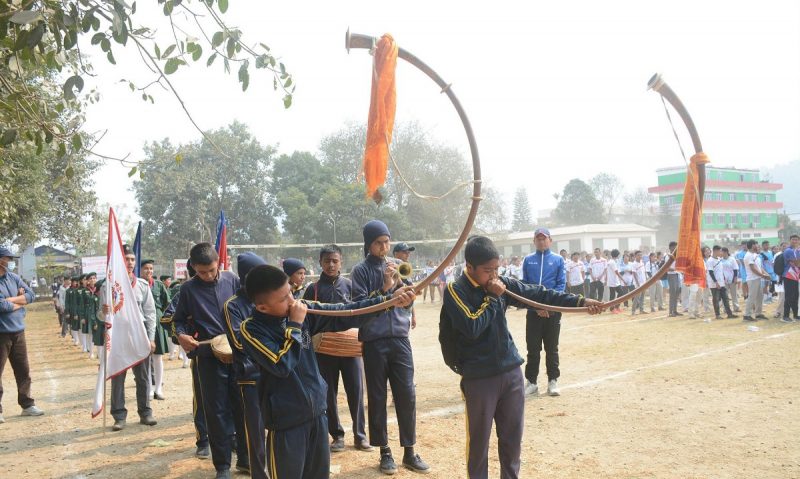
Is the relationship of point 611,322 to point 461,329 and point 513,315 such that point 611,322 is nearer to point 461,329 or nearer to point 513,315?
point 513,315

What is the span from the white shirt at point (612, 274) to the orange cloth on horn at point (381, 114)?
17.5 metres

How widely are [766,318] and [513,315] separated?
28.0 ft

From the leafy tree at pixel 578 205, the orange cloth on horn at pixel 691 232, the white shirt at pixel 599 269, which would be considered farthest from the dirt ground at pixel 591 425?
the leafy tree at pixel 578 205

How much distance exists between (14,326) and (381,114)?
6.96 meters

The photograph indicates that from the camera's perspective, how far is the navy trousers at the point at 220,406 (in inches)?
216

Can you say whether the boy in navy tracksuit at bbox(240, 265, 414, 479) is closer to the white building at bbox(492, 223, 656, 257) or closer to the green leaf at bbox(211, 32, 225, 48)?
the green leaf at bbox(211, 32, 225, 48)

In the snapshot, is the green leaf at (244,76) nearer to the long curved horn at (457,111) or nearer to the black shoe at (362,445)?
the long curved horn at (457,111)

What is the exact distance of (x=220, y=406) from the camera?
18.2 ft

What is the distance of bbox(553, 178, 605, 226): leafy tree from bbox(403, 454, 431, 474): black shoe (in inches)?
2591

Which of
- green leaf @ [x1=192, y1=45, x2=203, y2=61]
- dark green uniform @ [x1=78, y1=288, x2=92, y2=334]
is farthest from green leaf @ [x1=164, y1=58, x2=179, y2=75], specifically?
dark green uniform @ [x1=78, y1=288, x2=92, y2=334]

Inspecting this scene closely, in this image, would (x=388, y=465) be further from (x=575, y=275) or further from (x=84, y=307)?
(x=575, y=275)

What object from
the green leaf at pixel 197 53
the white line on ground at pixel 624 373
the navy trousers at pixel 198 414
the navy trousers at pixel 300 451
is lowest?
the white line on ground at pixel 624 373

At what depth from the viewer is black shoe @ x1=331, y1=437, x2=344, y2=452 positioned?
6262mm

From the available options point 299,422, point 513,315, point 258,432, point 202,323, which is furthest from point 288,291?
point 513,315
